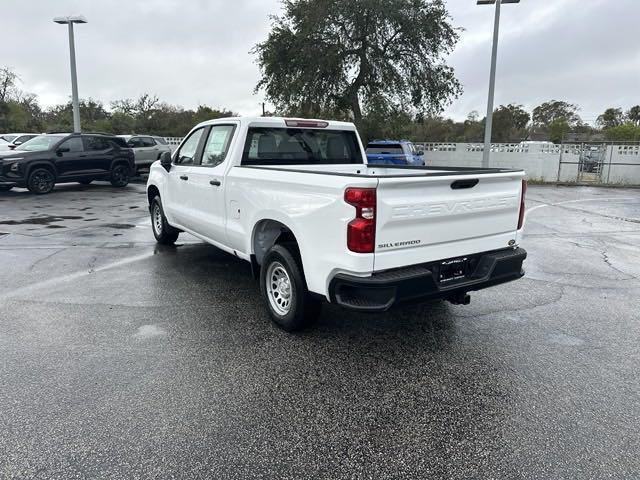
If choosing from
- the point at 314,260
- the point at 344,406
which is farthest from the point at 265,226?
the point at 344,406

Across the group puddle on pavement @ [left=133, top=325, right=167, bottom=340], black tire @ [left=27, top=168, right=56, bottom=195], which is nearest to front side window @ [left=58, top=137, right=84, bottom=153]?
black tire @ [left=27, top=168, right=56, bottom=195]

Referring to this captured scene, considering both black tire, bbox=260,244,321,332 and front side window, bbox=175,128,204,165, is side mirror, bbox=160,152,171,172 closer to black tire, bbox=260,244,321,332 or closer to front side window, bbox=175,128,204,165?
front side window, bbox=175,128,204,165

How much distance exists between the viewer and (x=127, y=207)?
1248cm

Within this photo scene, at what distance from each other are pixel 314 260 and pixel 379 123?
22.1m

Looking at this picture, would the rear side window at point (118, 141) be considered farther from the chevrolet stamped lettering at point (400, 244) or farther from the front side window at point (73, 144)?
the chevrolet stamped lettering at point (400, 244)

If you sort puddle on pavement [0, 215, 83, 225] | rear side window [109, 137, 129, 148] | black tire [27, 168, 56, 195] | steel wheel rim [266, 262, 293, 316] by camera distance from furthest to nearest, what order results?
rear side window [109, 137, 129, 148] < black tire [27, 168, 56, 195] < puddle on pavement [0, 215, 83, 225] < steel wheel rim [266, 262, 293, 316]

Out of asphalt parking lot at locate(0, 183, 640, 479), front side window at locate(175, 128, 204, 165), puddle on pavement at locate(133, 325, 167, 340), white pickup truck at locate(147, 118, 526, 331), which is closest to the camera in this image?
asphalt parking lot at locate(0, 183, 640, 479)

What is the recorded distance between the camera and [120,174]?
16.7m

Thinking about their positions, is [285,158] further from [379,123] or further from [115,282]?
[379,123]

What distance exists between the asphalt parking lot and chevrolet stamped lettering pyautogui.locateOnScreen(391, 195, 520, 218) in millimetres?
1184

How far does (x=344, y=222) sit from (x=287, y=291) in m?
1.25

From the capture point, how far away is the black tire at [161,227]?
7520 mm

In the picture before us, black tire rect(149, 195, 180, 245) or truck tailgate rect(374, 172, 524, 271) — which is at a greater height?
truck tailgate rect(374, 172, 524, 271)

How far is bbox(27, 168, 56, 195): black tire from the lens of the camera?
13922mm
